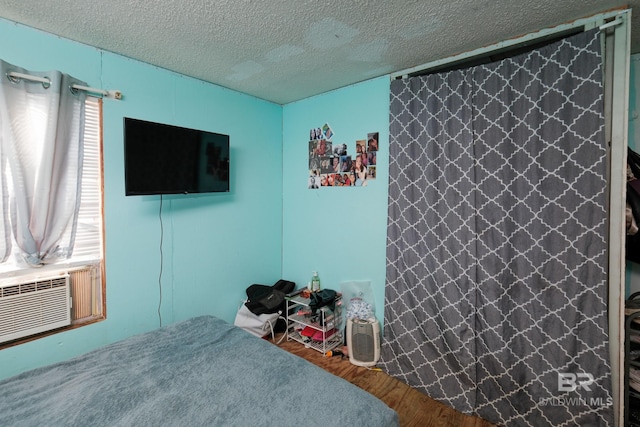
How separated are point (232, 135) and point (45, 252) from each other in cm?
170

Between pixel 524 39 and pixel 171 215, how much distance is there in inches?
113

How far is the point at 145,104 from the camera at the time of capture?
7.39 ft

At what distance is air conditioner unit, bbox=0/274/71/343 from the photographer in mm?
1740

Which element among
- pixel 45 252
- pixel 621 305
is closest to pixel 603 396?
pixel 621 305

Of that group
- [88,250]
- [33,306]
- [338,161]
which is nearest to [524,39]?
[338,161]

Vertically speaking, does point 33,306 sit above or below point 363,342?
above

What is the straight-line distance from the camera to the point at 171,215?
2445 mm

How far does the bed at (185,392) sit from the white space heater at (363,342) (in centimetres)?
99

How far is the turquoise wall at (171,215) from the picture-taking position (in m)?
1.93

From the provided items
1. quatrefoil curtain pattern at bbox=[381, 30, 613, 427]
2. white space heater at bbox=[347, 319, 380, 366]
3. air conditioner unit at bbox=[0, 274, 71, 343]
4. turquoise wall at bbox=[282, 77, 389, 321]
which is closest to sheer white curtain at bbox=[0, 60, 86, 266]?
air conditioner unit at bbox=[0, 274, 71, 343]

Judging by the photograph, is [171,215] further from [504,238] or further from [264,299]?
[504,238]

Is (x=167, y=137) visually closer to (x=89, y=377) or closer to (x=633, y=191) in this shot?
(x=89, y=377)

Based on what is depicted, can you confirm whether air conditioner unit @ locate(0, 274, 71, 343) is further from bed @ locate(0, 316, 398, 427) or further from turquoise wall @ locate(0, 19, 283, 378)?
bed @ locate(0, 316, 398, 427)

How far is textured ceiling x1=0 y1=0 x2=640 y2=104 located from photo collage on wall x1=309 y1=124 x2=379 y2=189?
66 cm
